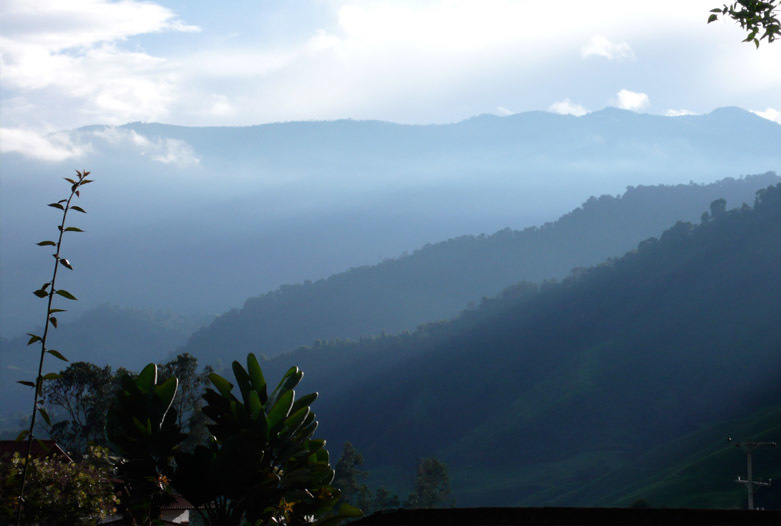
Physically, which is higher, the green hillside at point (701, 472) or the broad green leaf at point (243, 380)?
the broad green leaf at point (243, 380)

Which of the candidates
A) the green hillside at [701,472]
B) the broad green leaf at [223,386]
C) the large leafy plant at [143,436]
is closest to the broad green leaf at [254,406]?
the broad green leaf at [223,386]

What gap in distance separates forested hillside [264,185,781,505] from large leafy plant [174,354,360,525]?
387 ft

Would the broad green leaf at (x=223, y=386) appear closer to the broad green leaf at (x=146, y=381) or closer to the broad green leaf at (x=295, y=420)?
the broad green leaf at (x=146, y=381)

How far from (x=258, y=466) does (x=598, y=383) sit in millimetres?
159733

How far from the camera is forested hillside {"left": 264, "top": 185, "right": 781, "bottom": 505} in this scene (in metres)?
148

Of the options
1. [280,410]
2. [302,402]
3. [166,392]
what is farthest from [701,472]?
[166,392]

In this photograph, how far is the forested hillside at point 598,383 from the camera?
148m

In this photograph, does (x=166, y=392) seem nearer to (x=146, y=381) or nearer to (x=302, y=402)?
(x=146, y=381)

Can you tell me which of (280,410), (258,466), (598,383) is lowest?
(598,383)

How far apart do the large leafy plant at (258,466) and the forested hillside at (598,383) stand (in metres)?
118

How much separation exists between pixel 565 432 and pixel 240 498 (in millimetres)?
149335

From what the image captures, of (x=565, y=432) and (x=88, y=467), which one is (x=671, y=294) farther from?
(x=88, y=467)

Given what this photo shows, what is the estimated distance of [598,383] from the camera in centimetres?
16725

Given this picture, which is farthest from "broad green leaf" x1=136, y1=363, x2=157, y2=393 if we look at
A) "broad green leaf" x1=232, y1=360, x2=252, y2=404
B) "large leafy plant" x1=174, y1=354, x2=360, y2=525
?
"broad green leaf" x1=232, y1=360, x2=252, y2=404
